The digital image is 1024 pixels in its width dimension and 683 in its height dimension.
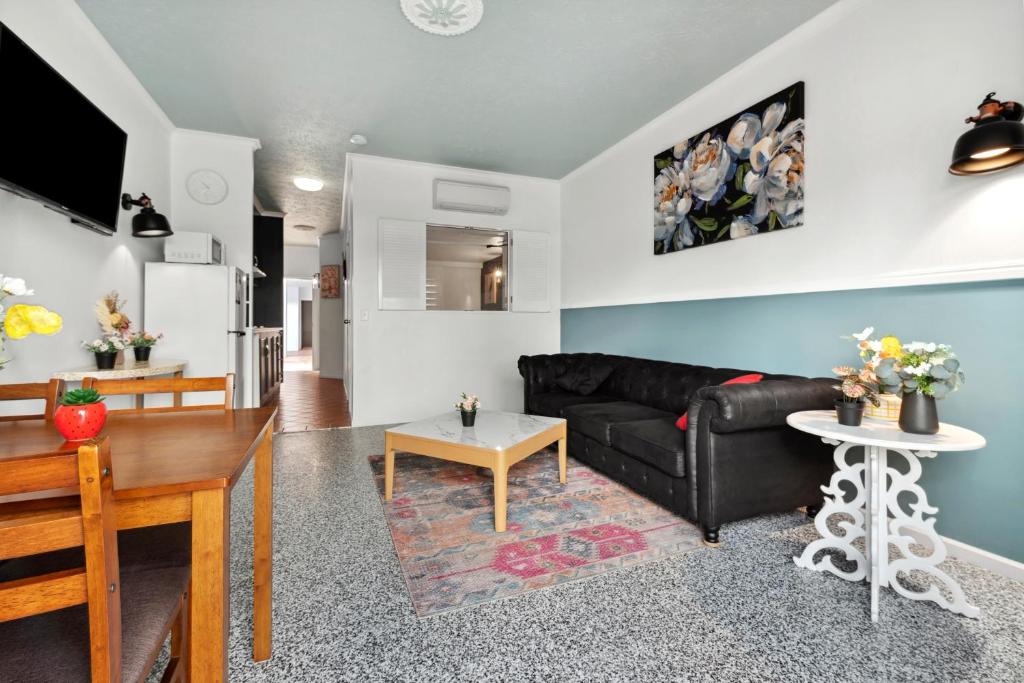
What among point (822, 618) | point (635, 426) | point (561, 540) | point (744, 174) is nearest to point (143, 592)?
point (561, 540)

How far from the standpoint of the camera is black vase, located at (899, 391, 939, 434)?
1687 millimetres

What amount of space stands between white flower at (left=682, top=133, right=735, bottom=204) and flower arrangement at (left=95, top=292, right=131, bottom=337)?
416 cm

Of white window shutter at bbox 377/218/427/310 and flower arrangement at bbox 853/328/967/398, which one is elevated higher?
white window shutter at bbox 377/218/427/310

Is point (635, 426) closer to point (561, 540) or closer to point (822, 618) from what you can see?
point (561, 540)

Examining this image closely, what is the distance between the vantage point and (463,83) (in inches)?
133

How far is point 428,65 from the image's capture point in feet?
10.3

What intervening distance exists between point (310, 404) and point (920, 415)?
19.8 ft

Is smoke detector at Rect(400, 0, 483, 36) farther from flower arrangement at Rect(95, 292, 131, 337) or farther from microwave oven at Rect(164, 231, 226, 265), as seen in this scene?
flower arrangement at Rect(95, 292, 131, 337)

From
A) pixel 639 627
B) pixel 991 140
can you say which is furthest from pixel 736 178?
pixel 639 627

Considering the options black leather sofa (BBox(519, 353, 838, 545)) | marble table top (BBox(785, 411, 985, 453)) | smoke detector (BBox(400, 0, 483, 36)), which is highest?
smoke detector (BBox(400, 0, 483, 36))

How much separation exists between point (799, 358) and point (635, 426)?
109cm

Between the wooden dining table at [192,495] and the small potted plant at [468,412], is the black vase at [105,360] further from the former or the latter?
the small potted plant at [468,412]

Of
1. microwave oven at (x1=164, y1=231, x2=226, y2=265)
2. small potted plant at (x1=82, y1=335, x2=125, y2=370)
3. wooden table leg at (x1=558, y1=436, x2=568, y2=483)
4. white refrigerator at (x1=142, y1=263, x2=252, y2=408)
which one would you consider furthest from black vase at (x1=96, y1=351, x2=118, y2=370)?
wooden table leg at (x1=558, y1=436, x2=568, y2=483)

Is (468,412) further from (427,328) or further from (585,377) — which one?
(427,328)
